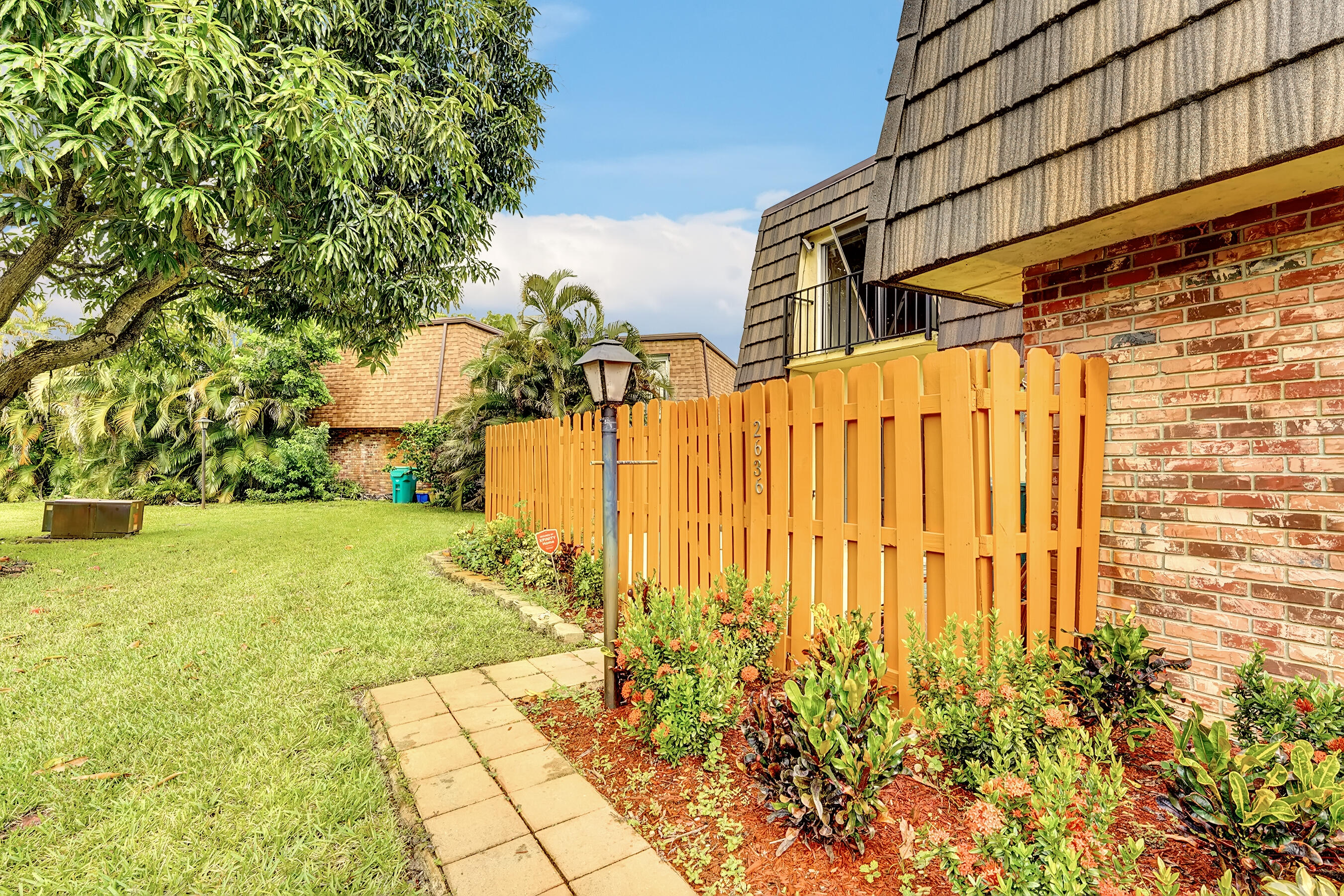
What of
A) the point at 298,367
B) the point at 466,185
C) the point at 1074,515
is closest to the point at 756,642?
the point at 1074,515

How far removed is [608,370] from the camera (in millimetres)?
2893

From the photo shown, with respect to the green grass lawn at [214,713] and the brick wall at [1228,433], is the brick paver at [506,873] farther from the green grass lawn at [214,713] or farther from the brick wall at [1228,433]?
the brick wall at [1228,433]

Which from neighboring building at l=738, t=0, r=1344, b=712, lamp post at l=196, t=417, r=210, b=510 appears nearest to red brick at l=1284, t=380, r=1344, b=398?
neighboring building at l=738, t=0, r=1344, b=712

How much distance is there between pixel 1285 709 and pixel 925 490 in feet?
4.08

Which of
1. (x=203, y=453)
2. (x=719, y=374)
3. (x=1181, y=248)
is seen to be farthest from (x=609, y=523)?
(x=719, y=374)

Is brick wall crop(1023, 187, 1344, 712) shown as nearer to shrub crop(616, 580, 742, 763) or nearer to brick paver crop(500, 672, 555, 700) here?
shrub crop(616, 580, 742, 763)

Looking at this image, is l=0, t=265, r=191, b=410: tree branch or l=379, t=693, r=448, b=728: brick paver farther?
l=0, t=265, r=191, b=410: tree branch

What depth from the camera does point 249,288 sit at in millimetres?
7973

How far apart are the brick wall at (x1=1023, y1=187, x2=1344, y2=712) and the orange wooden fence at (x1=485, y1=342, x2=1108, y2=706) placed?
0.16m

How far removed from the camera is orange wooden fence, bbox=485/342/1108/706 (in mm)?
2283

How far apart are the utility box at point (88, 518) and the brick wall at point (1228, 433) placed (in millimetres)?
12186

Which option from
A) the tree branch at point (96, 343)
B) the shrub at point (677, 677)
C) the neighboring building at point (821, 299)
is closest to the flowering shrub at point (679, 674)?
the shrub at point (677, 677)

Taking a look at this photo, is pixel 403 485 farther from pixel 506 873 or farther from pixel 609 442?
pixel 506 873

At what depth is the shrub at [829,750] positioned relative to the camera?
1.72 meters
